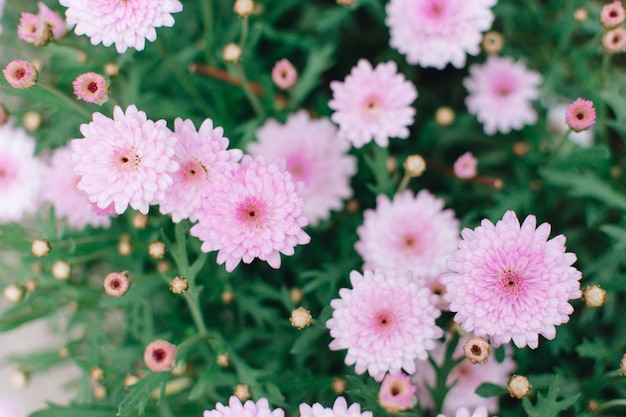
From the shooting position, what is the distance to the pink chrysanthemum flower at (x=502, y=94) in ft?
4.83

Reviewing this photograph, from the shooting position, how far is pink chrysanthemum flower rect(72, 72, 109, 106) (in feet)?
3.37

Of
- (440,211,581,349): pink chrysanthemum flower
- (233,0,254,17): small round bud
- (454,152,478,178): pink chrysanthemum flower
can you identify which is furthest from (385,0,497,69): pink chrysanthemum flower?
(440,211,581,349): pink chrysanthemum flower

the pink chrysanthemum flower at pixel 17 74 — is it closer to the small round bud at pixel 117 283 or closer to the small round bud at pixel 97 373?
the small round bud at pixel 117 283

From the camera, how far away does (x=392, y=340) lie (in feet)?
3.52

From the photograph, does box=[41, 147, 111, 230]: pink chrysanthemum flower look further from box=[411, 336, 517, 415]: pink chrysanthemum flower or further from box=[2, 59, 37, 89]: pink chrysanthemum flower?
box=[411, 336, 517, 415]: pink chrysanthemum flower

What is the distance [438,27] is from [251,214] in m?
0.60

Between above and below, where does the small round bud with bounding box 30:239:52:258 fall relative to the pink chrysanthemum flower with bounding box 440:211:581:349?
below

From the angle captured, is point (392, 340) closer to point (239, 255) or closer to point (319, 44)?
point (239, 255)

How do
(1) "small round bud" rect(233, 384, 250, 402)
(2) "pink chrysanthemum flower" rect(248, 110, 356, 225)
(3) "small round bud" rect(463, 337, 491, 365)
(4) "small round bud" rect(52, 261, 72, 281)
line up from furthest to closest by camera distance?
(2) "pink chrysanthemum flower" rect(248, 110, 356, 225) < (4) "small round bud" rect(52, 261, 72, 281) < (1) "small round bud" rect(233, 384, 250, 402) < (3) "small round bud" rect(463, 337, 491, 365)

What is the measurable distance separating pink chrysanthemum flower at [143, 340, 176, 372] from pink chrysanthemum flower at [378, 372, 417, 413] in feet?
1.24

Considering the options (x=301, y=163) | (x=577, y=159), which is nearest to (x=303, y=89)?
(x=301, y=163)

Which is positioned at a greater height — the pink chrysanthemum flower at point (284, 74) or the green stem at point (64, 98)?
the pink chrysanthemum flower at point (284, 74)

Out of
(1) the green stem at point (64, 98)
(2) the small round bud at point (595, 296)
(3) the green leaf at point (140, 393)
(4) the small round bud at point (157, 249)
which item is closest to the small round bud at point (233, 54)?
(1) the green stem at point (64, 98)

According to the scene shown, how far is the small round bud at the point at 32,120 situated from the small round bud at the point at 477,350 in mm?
1140
